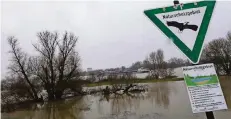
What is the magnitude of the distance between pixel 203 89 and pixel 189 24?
1.43 feet

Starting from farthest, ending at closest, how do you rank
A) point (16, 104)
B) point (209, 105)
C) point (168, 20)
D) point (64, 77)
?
point (64, 77) < point (16, 104) < point (168, 20) < point (209, 105)

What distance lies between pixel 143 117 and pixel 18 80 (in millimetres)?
19193

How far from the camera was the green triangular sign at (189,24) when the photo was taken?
1.72 meters

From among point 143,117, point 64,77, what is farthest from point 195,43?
point 64,77

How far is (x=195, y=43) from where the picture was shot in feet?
5.66

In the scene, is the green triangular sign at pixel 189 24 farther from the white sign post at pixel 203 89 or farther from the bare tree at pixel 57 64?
the bare tree at pixel 57 64

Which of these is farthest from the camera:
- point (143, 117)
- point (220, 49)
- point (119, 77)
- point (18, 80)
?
point (220, 49)

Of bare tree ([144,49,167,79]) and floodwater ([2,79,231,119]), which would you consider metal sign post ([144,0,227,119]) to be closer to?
floodwater ([2,79,231,119])

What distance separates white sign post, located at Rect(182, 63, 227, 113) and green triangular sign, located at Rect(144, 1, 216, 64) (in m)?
0.08

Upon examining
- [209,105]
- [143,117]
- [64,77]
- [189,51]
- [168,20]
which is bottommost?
[143,117]

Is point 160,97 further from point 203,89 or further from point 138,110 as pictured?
point 203,89

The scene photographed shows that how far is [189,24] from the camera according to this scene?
68.5 inches

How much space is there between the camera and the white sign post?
1646mm

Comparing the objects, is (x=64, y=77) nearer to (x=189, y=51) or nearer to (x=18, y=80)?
(x=18, y=80)
